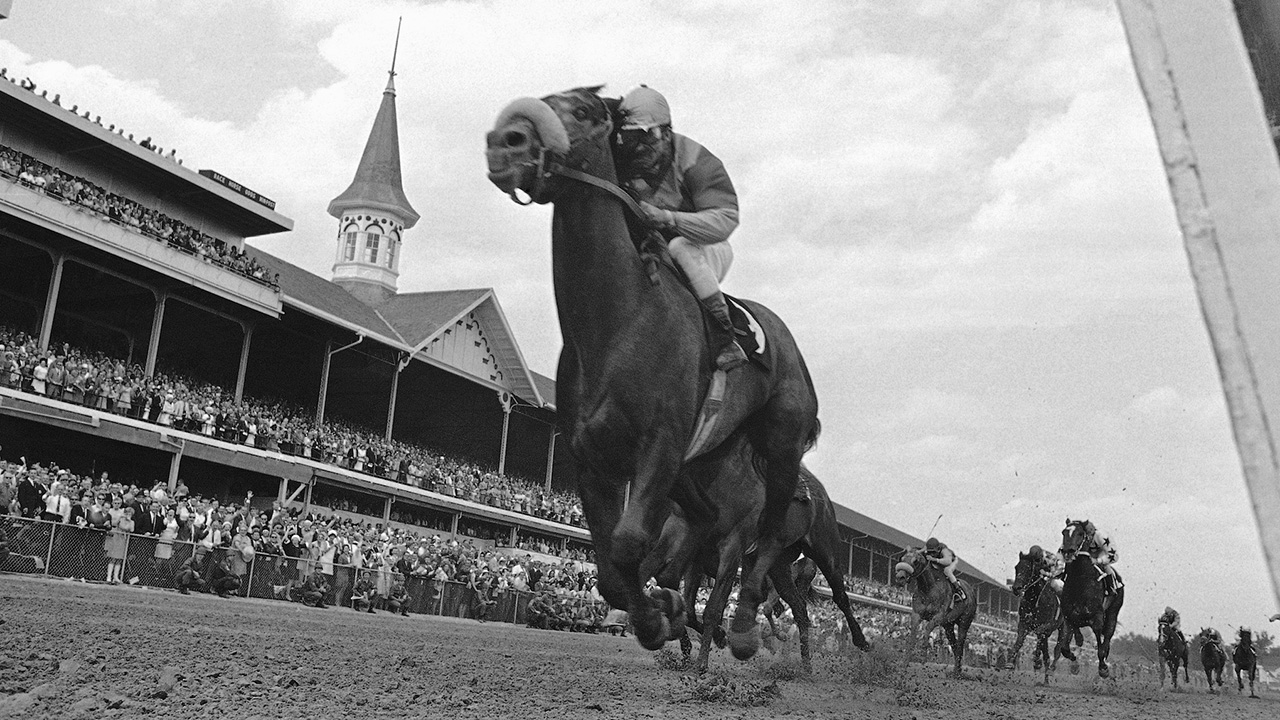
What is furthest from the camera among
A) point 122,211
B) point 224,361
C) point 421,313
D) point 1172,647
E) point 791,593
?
point 421,313

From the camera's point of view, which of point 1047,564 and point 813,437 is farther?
point 1047,564

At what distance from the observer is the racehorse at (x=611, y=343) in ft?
14.9

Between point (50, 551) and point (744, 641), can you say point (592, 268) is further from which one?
point (50, 551)

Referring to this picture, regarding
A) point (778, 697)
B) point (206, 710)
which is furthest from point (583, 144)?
point (778, 697)

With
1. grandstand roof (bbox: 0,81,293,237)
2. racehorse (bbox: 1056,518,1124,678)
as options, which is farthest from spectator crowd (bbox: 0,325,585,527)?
racehorse (bbox: 1056,518,1124,678)

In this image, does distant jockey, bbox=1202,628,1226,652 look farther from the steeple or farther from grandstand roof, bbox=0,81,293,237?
the steeple

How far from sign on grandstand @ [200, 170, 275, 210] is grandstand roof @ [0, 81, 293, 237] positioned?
0.26 meters

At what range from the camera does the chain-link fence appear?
48.8ft

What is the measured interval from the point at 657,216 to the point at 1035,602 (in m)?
15.2

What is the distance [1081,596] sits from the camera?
16047 mm

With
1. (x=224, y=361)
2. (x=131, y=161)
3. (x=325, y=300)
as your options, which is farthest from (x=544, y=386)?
(x=131, y=161)

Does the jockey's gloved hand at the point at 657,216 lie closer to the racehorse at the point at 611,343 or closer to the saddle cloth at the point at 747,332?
→ the racehorse at the point at 611,343

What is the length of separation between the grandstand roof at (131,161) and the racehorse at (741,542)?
21.5m

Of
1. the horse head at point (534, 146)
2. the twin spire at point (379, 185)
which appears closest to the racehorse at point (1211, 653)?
the horse head at point (534, 146)
